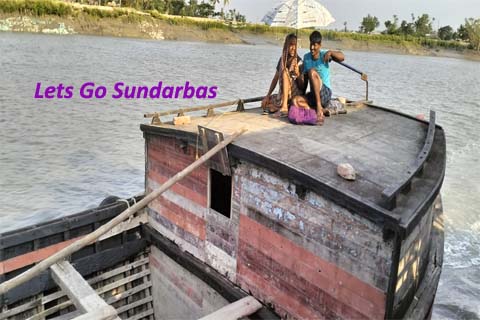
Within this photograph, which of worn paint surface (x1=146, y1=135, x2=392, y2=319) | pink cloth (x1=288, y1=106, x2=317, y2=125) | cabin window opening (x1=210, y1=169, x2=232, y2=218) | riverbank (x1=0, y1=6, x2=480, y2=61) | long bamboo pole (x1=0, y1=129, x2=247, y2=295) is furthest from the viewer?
riverbank (x1=0, y1=6, x2=480, y2=61)

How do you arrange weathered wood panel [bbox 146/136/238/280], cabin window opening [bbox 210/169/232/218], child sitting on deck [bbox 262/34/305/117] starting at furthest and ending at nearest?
child sitting on deck [bbox 262/34/305/117]
cabin window opening [bbox 210/169/232/218]
weathered wood panel [bbox 146/136/238/280]

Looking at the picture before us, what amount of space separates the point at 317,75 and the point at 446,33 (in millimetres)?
107541

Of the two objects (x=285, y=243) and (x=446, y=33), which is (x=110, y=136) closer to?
(x=285, y=243)

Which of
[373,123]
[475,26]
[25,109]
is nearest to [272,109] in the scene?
[373,123]

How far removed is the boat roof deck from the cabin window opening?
1.79 feet

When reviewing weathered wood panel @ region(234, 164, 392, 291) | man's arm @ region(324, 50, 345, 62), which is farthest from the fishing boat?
man's arm @ region(324, 50, 345, 62)

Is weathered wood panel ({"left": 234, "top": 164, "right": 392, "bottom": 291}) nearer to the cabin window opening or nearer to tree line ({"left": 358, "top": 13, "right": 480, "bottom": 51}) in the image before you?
the cabin window opening

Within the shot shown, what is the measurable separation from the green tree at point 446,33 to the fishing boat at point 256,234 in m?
105

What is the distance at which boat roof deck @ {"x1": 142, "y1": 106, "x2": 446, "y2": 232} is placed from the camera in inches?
165

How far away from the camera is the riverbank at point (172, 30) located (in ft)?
171

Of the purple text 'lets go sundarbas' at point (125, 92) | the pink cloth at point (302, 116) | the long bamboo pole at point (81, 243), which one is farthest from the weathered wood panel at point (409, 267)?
the purple text 'lets go sundarbas' at point (125, 92)

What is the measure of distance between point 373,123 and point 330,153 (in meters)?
2.16

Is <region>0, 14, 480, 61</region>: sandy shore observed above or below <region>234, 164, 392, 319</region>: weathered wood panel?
above

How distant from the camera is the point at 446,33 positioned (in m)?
99.6
